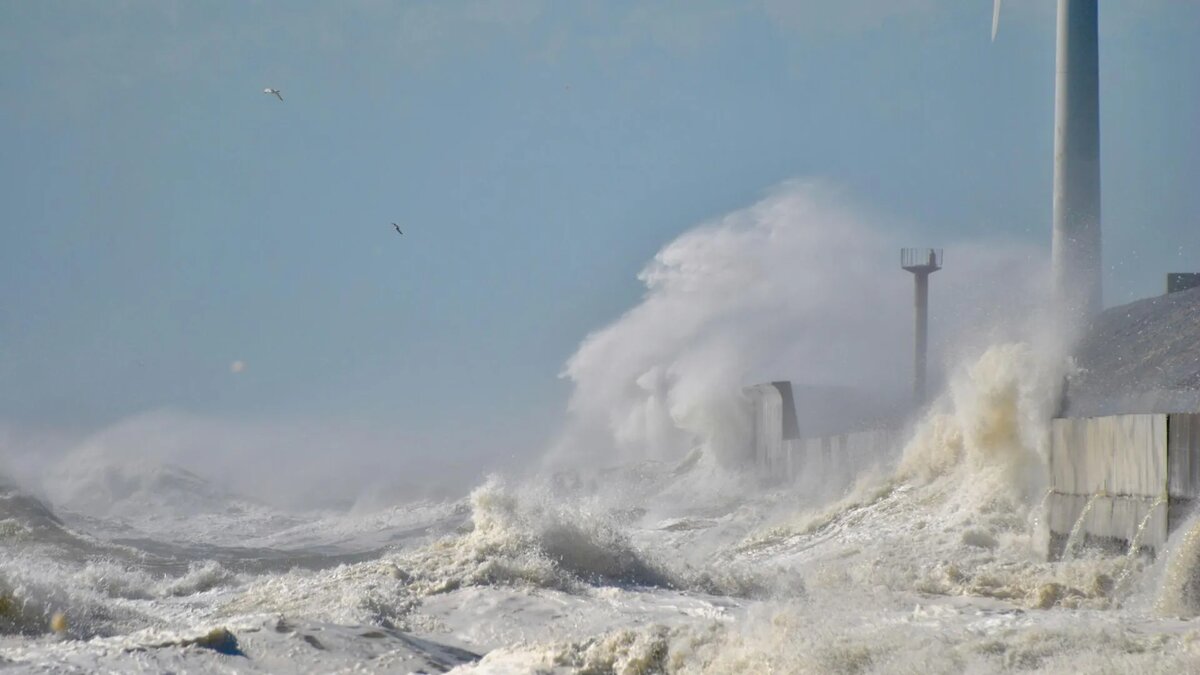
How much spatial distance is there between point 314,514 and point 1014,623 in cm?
3484

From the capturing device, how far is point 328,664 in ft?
27.4

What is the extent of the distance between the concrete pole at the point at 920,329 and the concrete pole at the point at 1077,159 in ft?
33.9

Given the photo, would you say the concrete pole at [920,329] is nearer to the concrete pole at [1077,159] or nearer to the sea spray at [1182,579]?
the concrete pole at [1077,159]

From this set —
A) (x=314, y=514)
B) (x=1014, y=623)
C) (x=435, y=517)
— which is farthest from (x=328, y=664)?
(x=314, y=514)

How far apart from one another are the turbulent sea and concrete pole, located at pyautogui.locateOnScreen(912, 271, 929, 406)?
1762 centimetres

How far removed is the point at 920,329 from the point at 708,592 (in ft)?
103

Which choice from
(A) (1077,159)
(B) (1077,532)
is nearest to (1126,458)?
(B) (1077,532)

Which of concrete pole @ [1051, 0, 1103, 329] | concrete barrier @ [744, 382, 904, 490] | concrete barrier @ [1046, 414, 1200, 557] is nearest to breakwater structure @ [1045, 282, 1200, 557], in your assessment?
concrete barrier @ [1046, 414, 1200, 557]

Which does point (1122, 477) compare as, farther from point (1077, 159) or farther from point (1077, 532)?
point (1077, 159)

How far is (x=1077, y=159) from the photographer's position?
101 feet

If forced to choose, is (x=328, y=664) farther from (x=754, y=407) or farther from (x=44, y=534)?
(x=754, y=407)

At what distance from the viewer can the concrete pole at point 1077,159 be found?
30219mm

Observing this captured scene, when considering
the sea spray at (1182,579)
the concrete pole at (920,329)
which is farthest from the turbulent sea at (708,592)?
Result: the concrete pole at (920,329)

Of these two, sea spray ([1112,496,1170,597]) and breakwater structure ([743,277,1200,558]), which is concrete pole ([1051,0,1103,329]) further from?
sea spray ([1112,496,1170,597])
